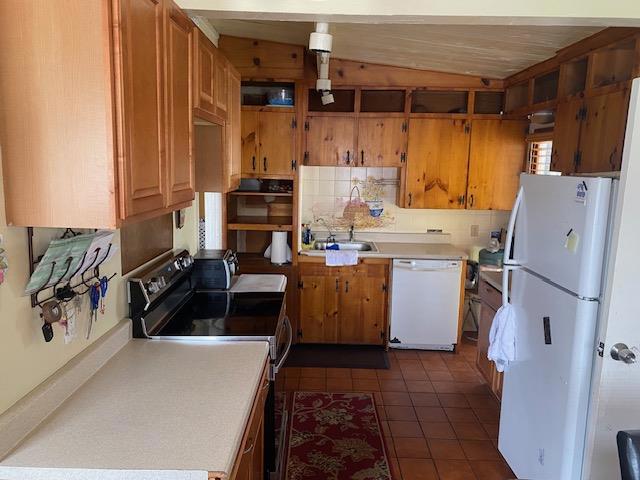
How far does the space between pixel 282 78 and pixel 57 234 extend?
251cm

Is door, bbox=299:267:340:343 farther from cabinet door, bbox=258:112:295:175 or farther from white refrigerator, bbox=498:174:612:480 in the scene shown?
white refrigerator, bbox=498:174:612:480

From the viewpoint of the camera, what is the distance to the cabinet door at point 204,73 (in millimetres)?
1916

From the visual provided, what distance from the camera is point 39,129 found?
1.21 m

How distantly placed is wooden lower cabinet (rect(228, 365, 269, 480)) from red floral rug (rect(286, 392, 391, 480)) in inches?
22.6

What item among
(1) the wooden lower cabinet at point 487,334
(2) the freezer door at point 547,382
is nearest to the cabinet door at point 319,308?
(1) the wooden lower cabinet at point 487,334

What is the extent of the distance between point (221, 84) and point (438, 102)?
84.9 inches

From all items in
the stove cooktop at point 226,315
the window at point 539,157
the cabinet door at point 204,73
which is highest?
the cabinet door at point 204,73

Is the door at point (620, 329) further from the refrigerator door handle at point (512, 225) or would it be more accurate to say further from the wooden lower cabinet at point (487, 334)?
the wooden lower cabinet at point (487, 334)

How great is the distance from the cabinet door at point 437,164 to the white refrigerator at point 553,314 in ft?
5.20

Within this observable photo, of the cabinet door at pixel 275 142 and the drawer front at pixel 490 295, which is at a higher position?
the cabinet door at pixel 275 142

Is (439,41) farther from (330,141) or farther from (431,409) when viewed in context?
(431,409)

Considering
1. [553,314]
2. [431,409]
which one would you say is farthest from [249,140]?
[553,314]

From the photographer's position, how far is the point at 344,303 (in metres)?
4.00

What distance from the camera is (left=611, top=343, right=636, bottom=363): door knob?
1724 mm
